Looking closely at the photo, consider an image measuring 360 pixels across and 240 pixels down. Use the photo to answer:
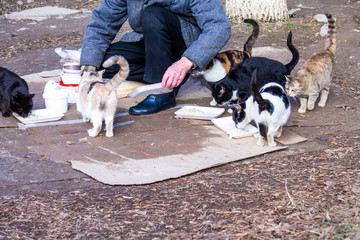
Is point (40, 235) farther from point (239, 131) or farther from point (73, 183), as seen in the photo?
point (239, 131)

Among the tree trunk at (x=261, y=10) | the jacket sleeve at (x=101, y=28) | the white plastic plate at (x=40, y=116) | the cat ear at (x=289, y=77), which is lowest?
the tree trunk at (x=261, y=10)

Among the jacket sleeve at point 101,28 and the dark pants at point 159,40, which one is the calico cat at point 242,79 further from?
the jacket sleeve at point 101,28

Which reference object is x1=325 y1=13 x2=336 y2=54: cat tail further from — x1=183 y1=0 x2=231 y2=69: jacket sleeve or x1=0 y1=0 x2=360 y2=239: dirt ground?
x1=183 y1=0 x2=231 y2=69: jacket sleeve

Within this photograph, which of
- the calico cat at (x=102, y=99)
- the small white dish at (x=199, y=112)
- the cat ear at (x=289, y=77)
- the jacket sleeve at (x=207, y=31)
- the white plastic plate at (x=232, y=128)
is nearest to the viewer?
the calico cat at (x=102, y=99)

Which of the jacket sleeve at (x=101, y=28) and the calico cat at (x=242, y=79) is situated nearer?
the calico cat at (x=242, y=79)

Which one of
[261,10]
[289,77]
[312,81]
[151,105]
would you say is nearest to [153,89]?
[151,105]

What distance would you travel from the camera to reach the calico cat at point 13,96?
14.0ft

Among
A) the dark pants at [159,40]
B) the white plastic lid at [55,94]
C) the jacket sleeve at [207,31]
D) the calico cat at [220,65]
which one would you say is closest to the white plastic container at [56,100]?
the white plastic lid at [55,94]

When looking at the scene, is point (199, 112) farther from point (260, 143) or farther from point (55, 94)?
point (55, 94)

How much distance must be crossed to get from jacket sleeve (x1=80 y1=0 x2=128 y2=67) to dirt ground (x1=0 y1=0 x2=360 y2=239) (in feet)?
3.57

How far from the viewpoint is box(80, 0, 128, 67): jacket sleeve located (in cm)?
467

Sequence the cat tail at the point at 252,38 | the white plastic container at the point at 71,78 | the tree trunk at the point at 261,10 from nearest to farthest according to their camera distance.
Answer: the white plastic container at the point at 71,78 < the cat tail at the point at 252,38 < the tree trunk at the point at 261,10

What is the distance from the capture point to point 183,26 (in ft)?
15.2

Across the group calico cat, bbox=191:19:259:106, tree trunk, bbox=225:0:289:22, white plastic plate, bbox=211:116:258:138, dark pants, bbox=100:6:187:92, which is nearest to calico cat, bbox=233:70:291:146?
white plastic plate, bbox=211:116:258:138
